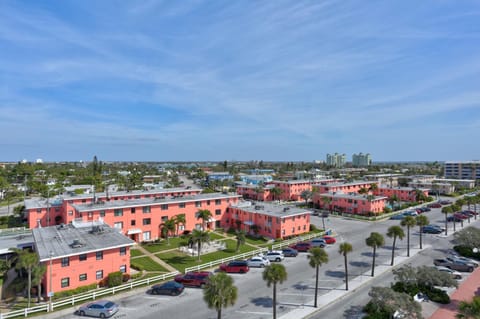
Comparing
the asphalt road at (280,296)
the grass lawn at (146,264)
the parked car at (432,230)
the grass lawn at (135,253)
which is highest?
the parked car at (432,230)

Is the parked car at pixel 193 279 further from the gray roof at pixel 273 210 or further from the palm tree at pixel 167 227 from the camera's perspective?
the gray roof at pixel 273 210

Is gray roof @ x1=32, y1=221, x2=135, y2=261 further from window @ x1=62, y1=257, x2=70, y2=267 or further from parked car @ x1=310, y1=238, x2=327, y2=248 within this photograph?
parked car @ x1=310, y1=238, x2=327, y2=248

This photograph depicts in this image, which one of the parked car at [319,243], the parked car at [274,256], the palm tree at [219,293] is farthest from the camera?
the parked car at [319,243]

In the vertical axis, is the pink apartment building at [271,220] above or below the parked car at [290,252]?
above

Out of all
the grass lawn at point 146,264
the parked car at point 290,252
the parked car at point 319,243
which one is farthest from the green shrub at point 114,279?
the parked car at point 319,243

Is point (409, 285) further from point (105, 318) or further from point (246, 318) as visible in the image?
point (105, 318)

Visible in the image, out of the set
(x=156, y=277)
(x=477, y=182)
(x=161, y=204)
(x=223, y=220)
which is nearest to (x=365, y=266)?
(x=156, y=277)

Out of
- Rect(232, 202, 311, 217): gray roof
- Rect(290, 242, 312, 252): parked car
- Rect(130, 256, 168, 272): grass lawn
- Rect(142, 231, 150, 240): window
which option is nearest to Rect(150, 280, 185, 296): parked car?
Rect(130, 256, 168, 272): grass lawn
